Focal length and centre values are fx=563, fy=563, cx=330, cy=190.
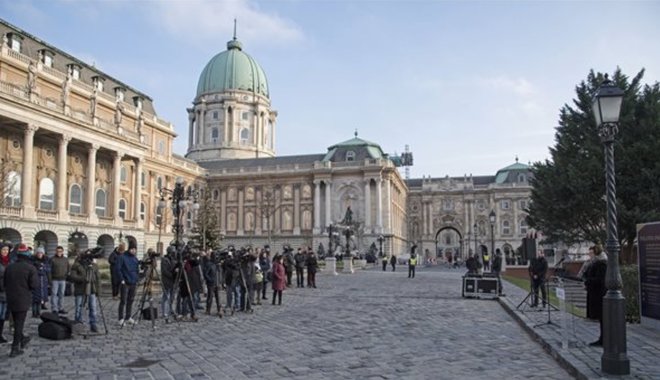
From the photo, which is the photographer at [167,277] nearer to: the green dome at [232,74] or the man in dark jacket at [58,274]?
the man in dark jacket at [58,274]

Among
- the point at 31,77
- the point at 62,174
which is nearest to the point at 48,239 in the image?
the point at 62,174

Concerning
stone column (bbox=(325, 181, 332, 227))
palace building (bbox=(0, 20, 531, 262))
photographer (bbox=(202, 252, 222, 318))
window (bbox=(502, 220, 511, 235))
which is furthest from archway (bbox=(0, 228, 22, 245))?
window (bbox=(502, 220, 511, 235))

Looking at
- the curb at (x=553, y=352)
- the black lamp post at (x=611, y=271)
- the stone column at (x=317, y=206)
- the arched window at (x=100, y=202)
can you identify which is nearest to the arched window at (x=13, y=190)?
the arched window at (x=100, y=202)

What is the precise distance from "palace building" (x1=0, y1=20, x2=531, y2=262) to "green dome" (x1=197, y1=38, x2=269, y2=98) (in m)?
0.24

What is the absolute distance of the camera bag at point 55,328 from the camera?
428 inches

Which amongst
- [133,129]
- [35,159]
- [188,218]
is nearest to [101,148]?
[35,159]

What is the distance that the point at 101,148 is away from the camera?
1921 inches

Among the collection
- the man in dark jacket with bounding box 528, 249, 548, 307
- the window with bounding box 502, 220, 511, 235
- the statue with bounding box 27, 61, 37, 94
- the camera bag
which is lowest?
the camera bag

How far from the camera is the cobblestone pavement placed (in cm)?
795

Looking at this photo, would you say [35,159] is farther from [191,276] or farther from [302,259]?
[191,276]

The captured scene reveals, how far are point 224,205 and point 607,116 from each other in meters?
82.0

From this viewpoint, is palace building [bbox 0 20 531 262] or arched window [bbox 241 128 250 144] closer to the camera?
palace building [bbox 0 20 531 262]

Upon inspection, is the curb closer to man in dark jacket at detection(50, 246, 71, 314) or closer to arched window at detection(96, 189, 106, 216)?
man in dark jacket at detection(50, 246, 71, 314)

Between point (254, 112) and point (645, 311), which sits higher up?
point (254, 112)
